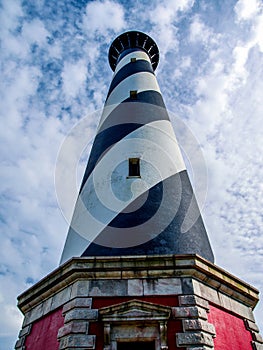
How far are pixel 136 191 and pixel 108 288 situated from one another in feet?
7.36

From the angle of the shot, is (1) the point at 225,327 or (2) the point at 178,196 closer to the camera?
(1) the point at 225,327

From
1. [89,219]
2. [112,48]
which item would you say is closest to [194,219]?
[89,219]

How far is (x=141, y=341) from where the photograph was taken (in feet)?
16.4

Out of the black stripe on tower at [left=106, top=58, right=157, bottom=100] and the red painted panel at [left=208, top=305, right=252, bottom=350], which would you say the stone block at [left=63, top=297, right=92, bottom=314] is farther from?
Result: the black stripe on tower at [left=106, top=58, right=157, bottom=100]

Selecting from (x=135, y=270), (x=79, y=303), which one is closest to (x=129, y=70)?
(x=135, y=270)

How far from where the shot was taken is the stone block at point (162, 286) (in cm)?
536

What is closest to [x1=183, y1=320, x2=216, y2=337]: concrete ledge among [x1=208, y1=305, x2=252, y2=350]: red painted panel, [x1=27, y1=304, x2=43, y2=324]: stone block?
[x1=208, y1=305, x2=252, y2=350]: red painted panel

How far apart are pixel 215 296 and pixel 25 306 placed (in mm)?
3684

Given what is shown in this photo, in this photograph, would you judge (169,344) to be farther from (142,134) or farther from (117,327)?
(142,134)

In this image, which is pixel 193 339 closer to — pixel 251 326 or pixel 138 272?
pixel 138 272

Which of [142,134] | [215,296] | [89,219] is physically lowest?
[215,296]

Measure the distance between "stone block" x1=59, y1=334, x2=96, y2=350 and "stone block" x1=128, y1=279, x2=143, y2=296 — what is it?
0.85m

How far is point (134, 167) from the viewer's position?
7.80 metres

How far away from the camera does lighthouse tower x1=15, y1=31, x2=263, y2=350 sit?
5059 mm
